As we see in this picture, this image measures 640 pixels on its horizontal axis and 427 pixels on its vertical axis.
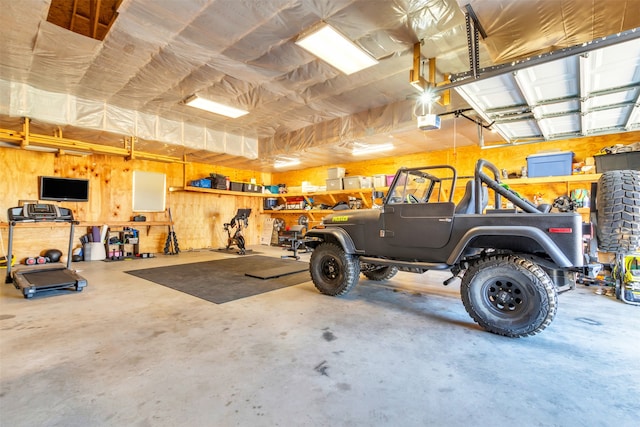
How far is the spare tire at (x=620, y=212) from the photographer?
277 centimetres


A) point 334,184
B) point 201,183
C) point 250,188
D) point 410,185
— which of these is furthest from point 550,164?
point 201,183

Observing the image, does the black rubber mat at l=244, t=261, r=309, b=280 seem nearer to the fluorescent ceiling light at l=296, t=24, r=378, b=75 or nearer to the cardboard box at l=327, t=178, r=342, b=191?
the cardboard box at l=327, t=178, r=342, b=191

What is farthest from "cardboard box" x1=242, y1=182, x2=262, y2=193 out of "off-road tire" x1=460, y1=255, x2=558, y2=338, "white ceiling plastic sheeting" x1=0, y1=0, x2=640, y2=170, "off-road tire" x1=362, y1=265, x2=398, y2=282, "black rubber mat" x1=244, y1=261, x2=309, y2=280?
"off-road tire" x1=460, y1=255, x2=558, y2=338

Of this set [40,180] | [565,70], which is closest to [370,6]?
[565,70]

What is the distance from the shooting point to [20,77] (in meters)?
4.46

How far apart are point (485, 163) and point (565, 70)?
105 cm

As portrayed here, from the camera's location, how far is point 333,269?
4.11 metres

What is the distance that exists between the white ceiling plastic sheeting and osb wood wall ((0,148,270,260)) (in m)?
1.52

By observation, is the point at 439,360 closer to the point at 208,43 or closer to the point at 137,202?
the point at 208,43

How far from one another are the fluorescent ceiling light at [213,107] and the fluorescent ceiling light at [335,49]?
2.55m

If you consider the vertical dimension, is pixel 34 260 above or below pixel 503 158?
below

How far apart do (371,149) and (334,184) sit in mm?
1774

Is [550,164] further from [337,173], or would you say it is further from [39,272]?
[39,272]

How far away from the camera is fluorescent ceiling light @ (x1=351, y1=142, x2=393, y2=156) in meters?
6.97
